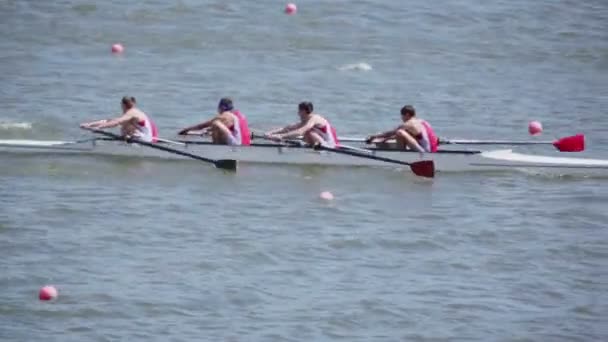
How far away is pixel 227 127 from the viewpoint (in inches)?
940

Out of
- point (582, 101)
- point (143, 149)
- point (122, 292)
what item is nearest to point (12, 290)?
point (122, 292)

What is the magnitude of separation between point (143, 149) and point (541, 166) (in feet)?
19.2

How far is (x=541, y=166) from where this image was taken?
2381cm

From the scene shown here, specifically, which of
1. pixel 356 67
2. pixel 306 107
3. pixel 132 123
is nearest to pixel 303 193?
pixel 306 107

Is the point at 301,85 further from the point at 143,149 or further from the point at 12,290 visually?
the point at 12,290

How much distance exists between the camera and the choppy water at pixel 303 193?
17.9 m

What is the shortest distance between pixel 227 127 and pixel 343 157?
1756 millimetres

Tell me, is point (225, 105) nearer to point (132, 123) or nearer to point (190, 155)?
point (190, 155)

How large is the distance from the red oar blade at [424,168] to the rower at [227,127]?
253 cm

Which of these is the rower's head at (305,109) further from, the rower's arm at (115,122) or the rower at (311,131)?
the rower's arm at (115,122)

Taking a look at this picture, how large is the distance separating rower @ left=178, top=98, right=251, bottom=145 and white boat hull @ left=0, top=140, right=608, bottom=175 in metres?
0.16

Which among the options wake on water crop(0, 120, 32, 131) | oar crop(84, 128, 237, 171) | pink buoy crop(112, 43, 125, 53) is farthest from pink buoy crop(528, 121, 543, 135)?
pink buoy crop(112, 43, 125, 53)

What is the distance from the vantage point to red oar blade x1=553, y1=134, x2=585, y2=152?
24.2m

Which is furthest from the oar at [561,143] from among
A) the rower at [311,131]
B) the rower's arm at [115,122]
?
the rower's arm at [115,122]
